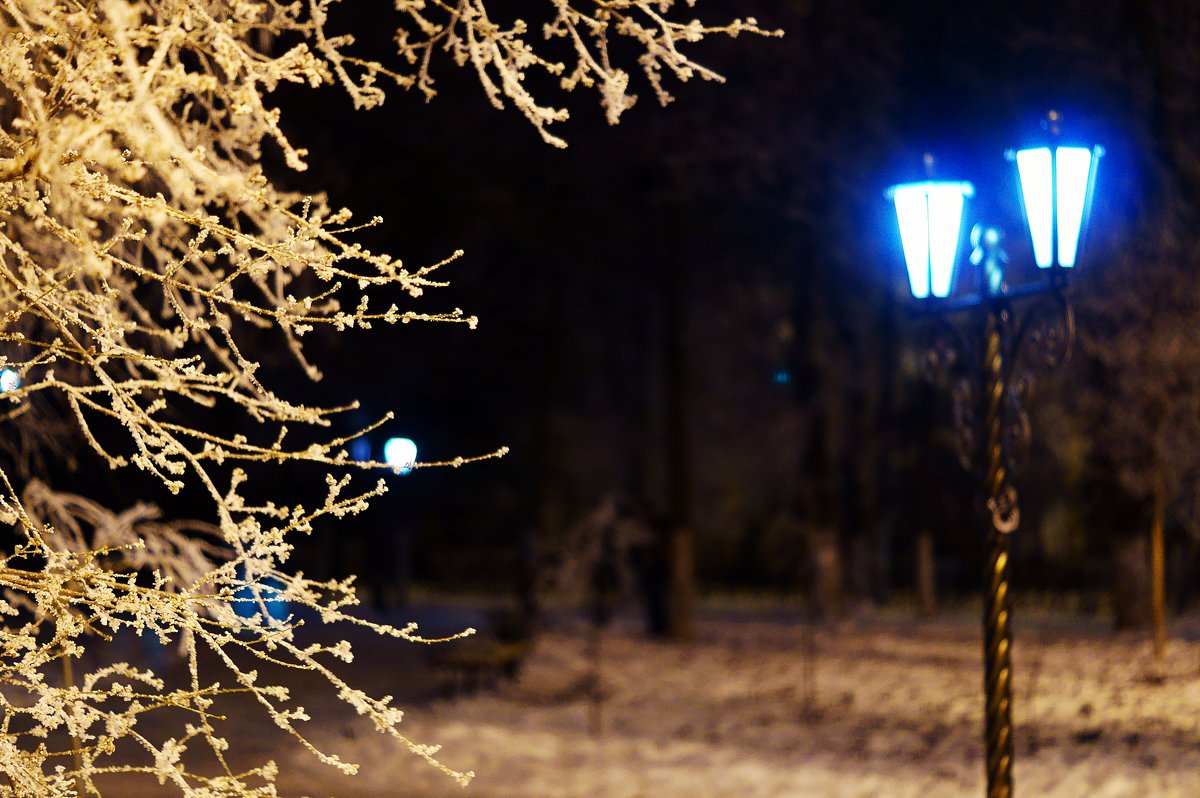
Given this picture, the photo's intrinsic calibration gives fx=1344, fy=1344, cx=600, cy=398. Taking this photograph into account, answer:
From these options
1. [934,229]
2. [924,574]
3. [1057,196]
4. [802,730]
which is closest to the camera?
[1057,196]

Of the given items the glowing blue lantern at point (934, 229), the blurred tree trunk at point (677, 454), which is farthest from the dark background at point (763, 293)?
the glowing blue lantern at point (934, 229)

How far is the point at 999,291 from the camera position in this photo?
6.47m

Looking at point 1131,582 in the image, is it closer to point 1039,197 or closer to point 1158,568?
point 1158,568

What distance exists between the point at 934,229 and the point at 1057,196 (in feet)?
2.67

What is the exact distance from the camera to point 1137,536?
1580 centimetres

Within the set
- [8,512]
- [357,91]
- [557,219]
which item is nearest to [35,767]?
[8,512]

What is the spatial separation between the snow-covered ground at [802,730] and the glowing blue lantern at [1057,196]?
3.89 m

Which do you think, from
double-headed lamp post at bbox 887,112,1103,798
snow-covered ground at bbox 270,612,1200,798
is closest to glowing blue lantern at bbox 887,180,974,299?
double-headed lamp post at bbox 887,112,1103,798

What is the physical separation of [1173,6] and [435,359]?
1581cm

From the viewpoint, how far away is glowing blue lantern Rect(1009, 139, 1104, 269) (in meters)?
5.95

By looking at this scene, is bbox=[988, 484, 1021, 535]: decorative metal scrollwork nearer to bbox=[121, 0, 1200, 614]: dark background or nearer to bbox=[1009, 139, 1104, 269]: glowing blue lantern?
bbox=[1009, 139, 1104, 269]: glowing blue lantern

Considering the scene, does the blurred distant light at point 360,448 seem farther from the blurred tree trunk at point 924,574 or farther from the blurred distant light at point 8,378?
the blurred distant light at point 8,378

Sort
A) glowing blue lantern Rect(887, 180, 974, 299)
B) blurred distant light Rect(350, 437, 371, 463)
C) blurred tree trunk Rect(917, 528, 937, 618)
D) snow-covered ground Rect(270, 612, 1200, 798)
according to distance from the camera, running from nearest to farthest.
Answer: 1. glowing blue lantern Rect(887, 180, 974, 299)
2. snow-covered ground Rect(270, 612, 1200, 798)
3. blurred distant light Rect(350, 437, 371, 463)
4. blurred tree trunk Rect(917, 528, 937, 618)

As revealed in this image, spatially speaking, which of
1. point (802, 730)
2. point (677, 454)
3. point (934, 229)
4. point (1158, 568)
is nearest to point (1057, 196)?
point (934, 229)
